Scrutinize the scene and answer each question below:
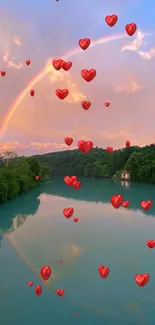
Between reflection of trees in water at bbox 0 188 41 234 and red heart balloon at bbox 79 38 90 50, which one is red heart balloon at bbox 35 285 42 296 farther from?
reflection of trees in water at bbox 0 188 41 234

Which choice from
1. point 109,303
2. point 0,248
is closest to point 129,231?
point 0,248

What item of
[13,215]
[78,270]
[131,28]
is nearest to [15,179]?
[13,215]

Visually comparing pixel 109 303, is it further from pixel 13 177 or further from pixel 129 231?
pixel 13 177

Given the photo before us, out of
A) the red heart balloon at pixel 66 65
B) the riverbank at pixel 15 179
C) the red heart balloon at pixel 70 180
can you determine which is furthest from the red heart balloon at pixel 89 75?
the riverbank at pixel 15 179

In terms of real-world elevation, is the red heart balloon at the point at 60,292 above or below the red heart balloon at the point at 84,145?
below

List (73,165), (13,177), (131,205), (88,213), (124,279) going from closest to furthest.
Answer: (124,279) < (88,213) < (131,205) < (13,177) < (73,165)

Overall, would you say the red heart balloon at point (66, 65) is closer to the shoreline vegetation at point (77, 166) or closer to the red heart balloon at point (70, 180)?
the red heart balloon at point (70, 180)
